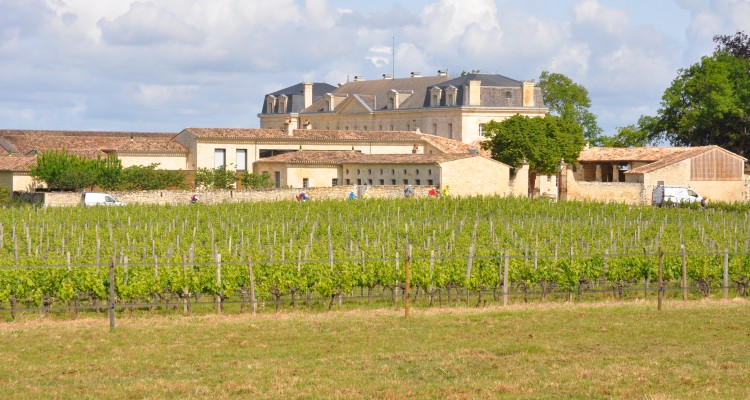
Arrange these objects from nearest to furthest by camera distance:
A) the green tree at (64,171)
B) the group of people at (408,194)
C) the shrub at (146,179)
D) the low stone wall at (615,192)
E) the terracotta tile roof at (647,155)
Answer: the group of people at (408,194)
the green tree at (64,171)
the shrub at (146,179)
the low stone wall at (615,192)
the terracotta tile roof at (647,155)

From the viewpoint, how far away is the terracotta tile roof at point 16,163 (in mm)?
65625

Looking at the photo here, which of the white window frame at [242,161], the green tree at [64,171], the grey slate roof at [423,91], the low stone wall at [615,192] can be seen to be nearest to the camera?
the green tree at [64,171]

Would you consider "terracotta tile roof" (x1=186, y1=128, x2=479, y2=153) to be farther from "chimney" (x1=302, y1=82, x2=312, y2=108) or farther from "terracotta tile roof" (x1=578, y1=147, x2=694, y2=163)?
"chimney" (x1=302, y1=82, x2=312, y2=108)

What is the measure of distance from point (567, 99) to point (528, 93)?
15.6 meters

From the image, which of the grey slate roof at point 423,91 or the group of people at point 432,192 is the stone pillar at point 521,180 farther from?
the grey slate roof at point 423,91

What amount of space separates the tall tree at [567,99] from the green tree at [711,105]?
58.1 feet

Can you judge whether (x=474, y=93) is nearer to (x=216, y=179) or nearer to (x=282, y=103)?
(x=282, y=103)

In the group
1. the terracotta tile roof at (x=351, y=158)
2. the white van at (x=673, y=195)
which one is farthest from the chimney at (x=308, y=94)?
the white van at (x=673, y=195)

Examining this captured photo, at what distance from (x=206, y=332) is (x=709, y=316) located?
859 cm

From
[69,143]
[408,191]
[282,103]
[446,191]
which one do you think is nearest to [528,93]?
[282,103]

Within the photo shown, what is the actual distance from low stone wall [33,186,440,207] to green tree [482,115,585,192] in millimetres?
9606

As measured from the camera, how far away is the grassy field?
47.5 feet

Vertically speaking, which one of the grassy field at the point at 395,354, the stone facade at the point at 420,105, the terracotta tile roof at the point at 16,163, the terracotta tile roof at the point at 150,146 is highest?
the stone facade at the point at 420,105

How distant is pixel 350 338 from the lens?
62.2ft
